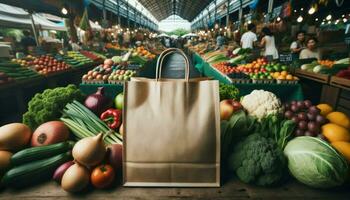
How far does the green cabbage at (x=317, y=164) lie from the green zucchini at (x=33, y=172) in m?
1.21

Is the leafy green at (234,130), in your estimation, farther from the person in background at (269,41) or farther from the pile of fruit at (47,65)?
the person in background at (269,41)

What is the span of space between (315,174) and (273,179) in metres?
0.19

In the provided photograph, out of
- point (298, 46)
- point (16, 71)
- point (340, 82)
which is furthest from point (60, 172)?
point (298, 46)

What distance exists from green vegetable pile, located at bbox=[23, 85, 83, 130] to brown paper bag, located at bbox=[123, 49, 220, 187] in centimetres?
83

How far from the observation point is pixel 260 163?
1.03 meters

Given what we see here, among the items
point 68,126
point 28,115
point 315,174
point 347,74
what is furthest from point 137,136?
point 347,74

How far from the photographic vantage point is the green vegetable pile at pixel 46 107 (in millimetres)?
1480

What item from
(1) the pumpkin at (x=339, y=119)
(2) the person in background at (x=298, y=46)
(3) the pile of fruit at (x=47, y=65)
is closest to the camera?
(1) the pumpkin at (x=339, y=119)

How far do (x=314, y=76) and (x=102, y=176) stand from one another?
488cm

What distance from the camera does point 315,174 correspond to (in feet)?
3.28

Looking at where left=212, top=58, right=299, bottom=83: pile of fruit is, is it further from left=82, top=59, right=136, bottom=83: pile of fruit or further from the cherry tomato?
the cherry tomato

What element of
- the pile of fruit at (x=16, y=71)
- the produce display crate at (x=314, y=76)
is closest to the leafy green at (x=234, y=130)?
the produce display crate at (x=314, y=76)

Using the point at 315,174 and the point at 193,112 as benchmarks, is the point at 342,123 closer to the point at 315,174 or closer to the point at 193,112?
the point at 315,174

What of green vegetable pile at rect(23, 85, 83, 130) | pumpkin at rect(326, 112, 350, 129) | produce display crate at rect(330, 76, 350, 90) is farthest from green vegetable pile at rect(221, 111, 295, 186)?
produce display crate at rect(330, 76, 350, 90)
